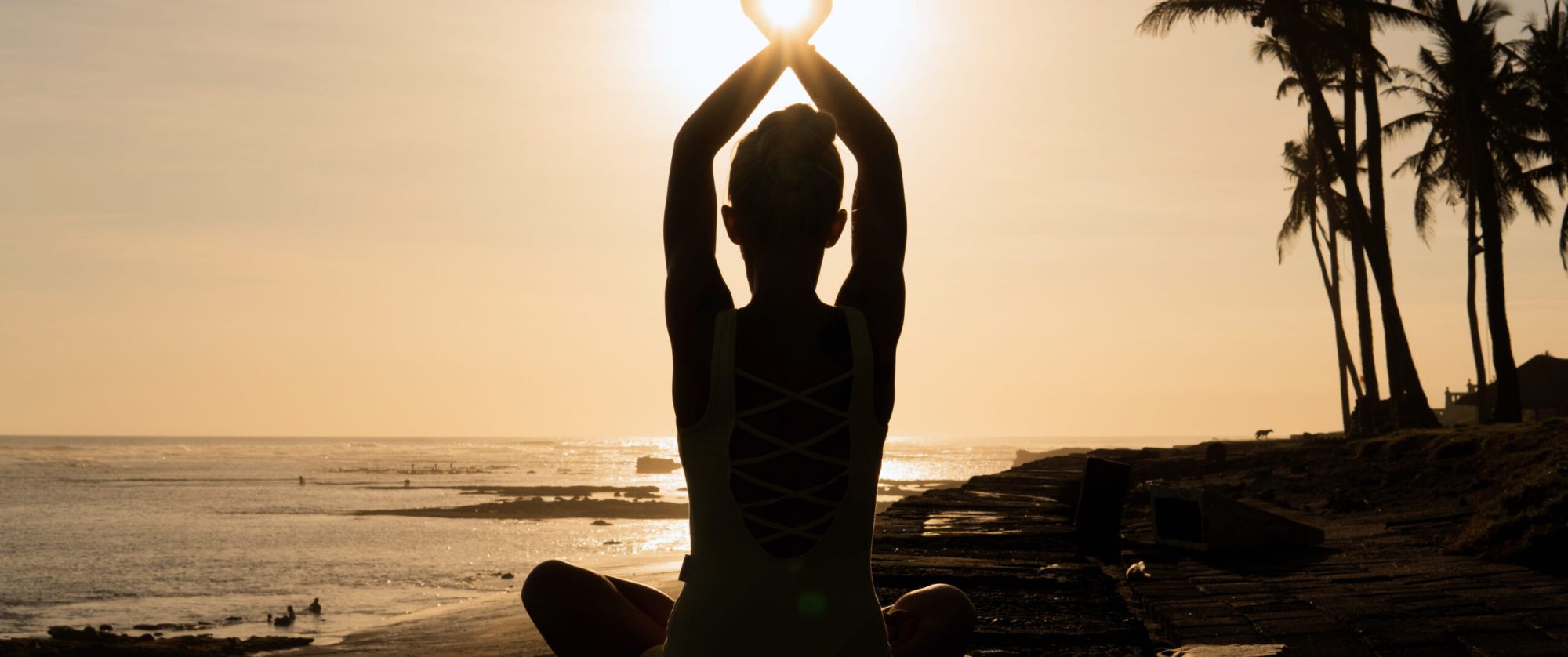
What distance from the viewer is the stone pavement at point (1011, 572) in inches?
156

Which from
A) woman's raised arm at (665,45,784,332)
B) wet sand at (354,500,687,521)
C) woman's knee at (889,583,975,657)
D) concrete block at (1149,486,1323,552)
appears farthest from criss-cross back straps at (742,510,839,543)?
wet sand at (354,500,687,521)

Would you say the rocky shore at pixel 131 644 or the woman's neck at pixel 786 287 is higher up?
the woman's neck at pixel 786 287

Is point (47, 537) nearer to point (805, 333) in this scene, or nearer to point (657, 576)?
point (657, 576)

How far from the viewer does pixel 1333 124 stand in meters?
23.3

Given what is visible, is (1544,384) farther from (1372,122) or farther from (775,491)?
(775,491)

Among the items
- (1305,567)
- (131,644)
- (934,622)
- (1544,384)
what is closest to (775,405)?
(934,622)

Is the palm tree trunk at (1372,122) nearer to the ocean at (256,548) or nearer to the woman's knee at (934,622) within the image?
the ocean at (256,548)

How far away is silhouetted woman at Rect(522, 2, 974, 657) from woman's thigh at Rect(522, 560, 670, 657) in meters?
0.23

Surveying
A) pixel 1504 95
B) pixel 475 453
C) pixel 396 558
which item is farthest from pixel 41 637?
pixel 475 453

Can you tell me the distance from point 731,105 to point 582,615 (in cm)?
104

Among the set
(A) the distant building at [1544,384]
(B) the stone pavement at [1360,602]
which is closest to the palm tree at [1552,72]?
(A) the distant building at [1544,384]

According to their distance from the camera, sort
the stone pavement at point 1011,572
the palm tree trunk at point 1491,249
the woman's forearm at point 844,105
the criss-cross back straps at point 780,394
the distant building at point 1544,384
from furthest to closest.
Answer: the distant building at point 1544,384
the palm tree trunk at point 1491,249
the stone pavement at point 1011,572
the woman's forearm at point 844,105
the criss-cross back straps at point 780,394

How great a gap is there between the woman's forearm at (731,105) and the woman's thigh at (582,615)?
877 mm

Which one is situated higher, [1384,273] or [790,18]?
[1384,273]
